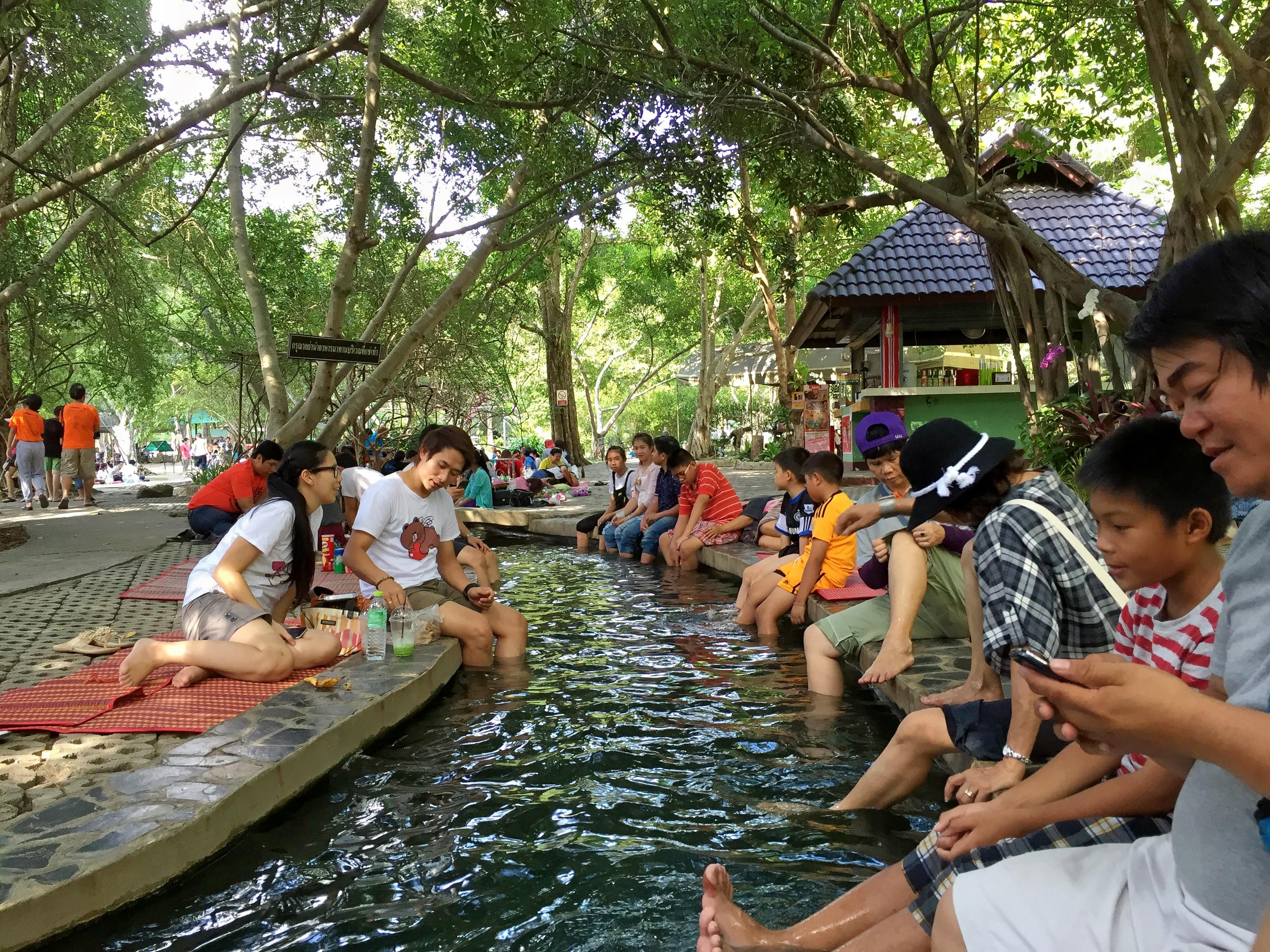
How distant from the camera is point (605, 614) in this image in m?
9.20

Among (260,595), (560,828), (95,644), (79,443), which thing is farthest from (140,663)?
(79,443)

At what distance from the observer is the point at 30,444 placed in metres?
17.9

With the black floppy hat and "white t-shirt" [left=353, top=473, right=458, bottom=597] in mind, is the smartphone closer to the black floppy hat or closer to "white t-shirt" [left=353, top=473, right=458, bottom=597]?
the black floppy hat

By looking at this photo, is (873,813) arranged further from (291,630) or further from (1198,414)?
(291,630)

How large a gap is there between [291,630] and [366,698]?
1.40 meters

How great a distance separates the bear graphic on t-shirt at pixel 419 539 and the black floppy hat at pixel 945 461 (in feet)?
13.3

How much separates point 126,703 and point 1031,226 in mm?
15879

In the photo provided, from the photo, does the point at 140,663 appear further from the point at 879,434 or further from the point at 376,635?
the point at 879,434

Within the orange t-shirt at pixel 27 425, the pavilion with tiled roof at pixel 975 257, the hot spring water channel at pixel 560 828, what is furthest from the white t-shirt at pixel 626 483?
the orange t-shirt at pixel 27 425

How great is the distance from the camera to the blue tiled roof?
16203mm

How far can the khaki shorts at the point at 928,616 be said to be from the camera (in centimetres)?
569

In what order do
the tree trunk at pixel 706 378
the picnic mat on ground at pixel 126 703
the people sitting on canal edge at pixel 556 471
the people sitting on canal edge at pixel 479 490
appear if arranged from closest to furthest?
1. the picnic mat on ground at pixel 126 703
2. the people sitting on canal edge at pixel 479 490
3. the people sitting on canal edge at pixel 556 471
4. the tree trunk at pixel 706 378

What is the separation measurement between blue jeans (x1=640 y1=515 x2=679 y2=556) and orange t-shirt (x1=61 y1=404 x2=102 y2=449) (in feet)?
37.6

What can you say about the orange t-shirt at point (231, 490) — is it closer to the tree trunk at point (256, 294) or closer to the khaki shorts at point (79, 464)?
the tree trunk at point (256, 294)
